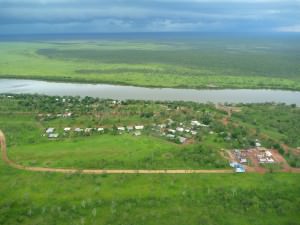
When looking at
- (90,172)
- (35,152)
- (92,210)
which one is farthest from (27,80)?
(92,210)

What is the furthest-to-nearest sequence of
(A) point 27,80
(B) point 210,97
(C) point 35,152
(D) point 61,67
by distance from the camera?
(D) point 61,67 → (A) point 27,80 → (B) point 210,97 → (C) point 35,152

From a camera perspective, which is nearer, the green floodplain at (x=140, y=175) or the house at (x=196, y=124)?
the green floodplain at (x=140, y=175)

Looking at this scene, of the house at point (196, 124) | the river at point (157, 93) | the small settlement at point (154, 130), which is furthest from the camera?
the river at point (157, 93)

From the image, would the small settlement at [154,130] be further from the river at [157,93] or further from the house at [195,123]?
the river at [157,93]

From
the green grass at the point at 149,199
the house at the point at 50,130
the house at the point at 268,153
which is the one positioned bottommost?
the green grass at the point at 149,199

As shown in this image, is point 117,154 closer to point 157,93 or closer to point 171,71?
point 157,93

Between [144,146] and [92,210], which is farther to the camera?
[144,146]

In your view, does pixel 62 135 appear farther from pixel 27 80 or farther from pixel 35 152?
pixel 27 80

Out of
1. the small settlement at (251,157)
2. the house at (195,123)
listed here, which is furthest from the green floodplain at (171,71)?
the small settlement at (251,157)

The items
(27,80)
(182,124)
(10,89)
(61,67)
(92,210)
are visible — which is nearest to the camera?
(92,210)
